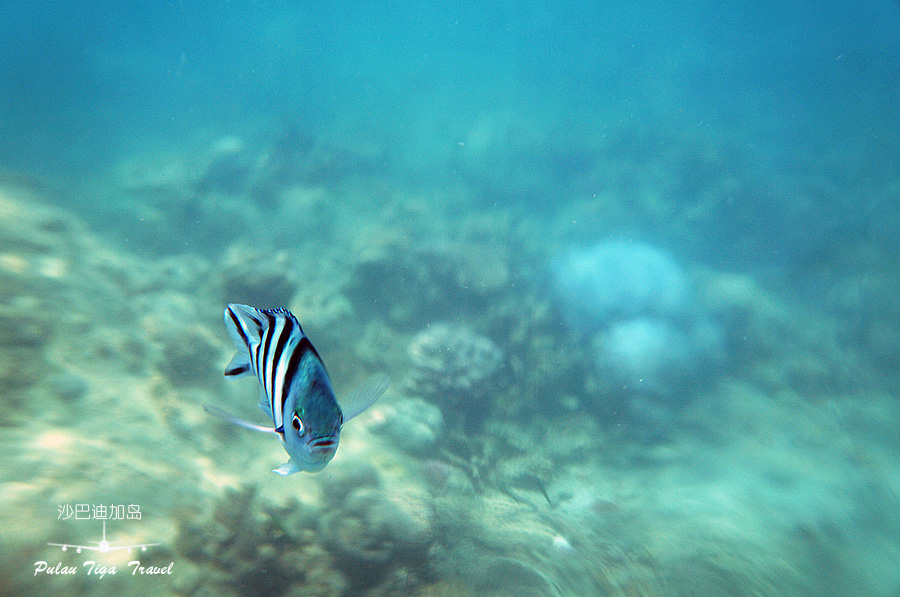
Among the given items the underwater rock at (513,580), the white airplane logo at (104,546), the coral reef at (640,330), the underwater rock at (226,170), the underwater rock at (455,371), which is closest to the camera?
the white airplane logo at (104,546)

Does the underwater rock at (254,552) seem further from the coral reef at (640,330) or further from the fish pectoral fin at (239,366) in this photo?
the coral reef at (640,330)

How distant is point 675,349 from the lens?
7.44 meters

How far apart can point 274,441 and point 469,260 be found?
191 inches

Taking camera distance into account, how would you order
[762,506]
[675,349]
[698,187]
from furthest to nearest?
[698,187] → [675,349] → [762,506]

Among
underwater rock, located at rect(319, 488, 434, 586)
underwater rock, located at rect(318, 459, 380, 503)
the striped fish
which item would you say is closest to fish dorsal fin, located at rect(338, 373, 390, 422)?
the striped fish

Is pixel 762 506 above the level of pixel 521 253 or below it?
below

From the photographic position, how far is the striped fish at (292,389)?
3.47 feet

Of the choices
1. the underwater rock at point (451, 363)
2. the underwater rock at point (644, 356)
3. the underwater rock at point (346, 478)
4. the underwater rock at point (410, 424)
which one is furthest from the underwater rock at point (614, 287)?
the underwater rock at point (346, 478)

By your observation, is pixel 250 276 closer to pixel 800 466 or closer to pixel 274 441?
pixel 274 441

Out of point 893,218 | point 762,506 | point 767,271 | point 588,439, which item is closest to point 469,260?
point 588,439

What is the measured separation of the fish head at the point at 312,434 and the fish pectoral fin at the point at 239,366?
32cm

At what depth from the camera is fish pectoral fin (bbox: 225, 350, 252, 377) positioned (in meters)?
1.26

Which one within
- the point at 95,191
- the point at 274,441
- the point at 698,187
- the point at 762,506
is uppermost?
the point at 95,191

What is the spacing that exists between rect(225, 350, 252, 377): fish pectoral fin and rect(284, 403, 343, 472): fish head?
0.32m
